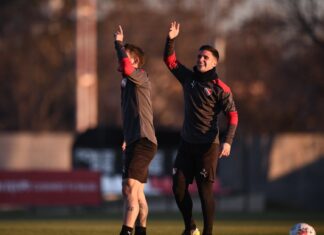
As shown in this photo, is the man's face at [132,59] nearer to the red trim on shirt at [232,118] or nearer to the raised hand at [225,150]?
the red trim on shirt at [232,118]

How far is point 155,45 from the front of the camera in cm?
6425

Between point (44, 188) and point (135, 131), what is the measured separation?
52.3 ft

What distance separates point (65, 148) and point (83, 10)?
6.25 m

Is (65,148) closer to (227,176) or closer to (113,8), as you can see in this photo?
(227,176)

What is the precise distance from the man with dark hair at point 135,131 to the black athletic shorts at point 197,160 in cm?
61

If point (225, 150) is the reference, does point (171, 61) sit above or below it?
above

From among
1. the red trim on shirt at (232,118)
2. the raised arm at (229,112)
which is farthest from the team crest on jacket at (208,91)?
the red trim on shirt at (232,118)

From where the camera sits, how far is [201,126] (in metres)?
13.3

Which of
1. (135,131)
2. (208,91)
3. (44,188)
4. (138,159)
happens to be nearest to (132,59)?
(135,131)

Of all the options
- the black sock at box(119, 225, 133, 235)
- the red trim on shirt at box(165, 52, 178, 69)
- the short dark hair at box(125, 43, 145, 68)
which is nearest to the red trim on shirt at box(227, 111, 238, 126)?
the red trim on shirt at box(165, 52, 178, 69)

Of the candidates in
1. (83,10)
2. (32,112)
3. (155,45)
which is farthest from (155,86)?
(83,10)

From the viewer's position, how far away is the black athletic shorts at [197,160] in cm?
1334

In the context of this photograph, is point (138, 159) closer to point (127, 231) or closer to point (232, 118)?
point (127, 231)

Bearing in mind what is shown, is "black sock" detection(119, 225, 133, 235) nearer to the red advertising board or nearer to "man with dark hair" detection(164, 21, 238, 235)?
"man with dark hair" detection(164, 21, 238, 235)
